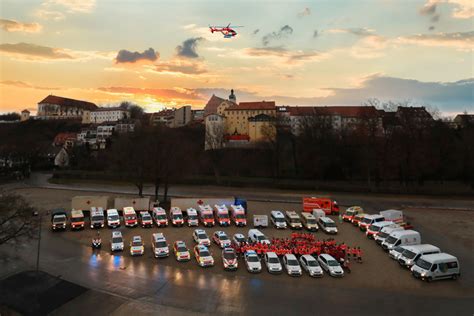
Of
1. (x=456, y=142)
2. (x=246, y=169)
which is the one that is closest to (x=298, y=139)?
(x=246, y=169)

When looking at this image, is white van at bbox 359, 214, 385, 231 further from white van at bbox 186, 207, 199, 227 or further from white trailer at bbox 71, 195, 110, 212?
white trailer at bbox 71, 195, 110, 212

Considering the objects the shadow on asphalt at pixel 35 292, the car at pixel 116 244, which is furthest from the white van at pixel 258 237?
the shadow on asphalt at pixel 35 292

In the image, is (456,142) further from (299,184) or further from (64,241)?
(64,241)

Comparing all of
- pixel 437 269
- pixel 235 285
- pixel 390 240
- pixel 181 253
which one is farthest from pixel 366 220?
pixel 181 253

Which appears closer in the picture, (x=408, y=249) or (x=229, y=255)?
(x=229, y=255)

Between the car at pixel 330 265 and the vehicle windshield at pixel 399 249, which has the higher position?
the vehicle windshield at pixel 399 249

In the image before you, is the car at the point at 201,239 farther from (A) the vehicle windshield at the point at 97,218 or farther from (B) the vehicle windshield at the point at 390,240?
(B) the vehicle windshield at the point at 390,240

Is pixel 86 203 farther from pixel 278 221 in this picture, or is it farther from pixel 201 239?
pixel 278 221
